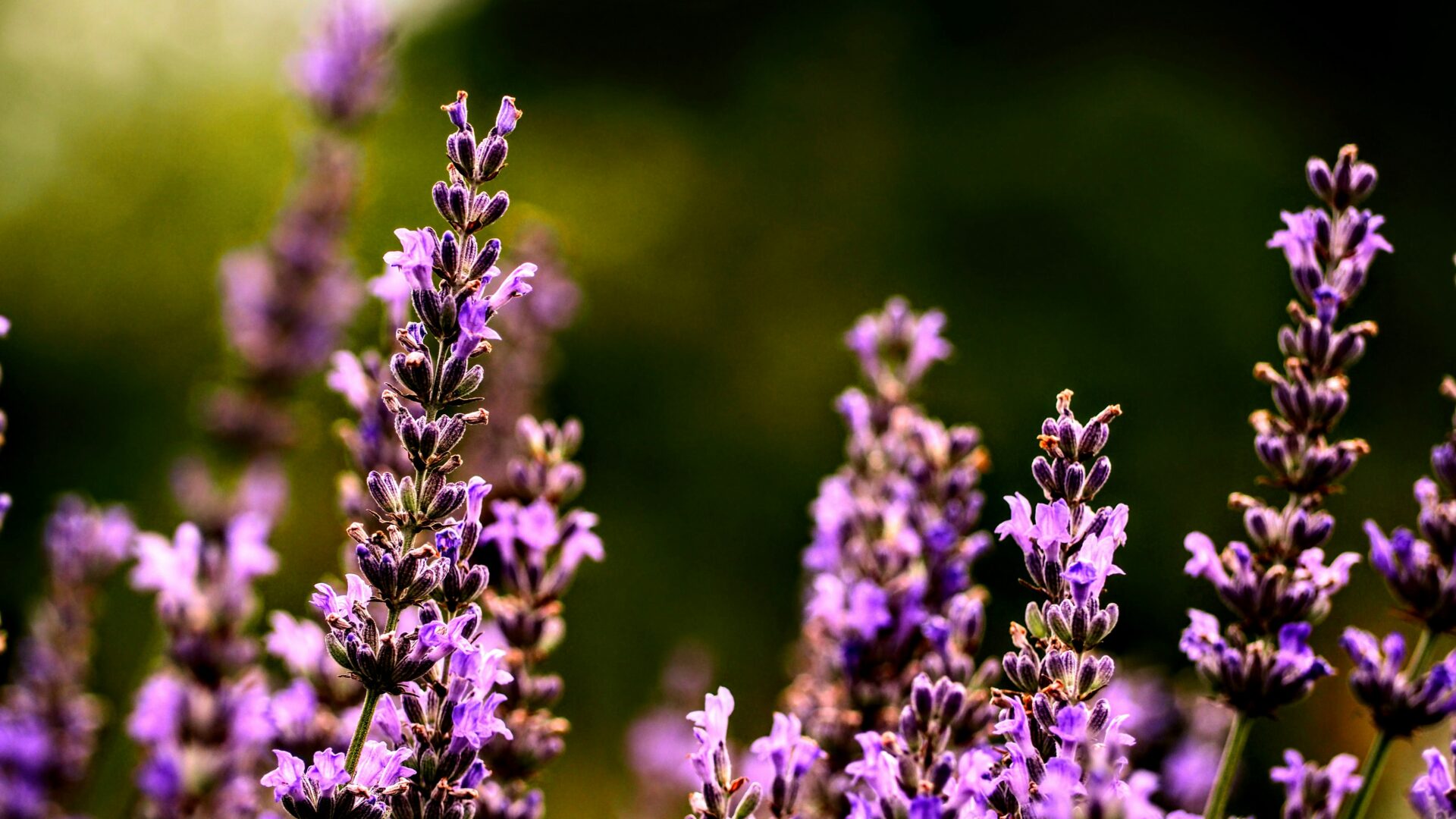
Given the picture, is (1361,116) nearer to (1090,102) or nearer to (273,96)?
(1090,102)

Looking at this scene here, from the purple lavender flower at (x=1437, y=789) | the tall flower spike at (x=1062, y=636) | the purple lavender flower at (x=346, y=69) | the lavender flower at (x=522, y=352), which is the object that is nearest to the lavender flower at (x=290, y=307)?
the purple lavender flower at (x=346, y=69)

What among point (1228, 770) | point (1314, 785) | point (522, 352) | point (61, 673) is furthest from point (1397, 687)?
point (61, 673)

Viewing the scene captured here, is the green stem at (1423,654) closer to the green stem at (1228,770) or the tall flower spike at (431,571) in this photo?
the green stem at (1228,770)

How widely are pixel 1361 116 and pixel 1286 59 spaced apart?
44 centimetres

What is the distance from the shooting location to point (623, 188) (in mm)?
6195

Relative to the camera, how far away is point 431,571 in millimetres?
1117

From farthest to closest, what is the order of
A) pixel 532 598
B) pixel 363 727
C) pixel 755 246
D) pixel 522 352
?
pixel 755 246 < pixel 522 352 < pixel 532 598 < pixel 363 727

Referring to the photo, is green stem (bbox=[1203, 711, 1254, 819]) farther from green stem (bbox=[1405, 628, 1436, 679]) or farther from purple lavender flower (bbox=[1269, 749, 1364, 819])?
green stem (bbox=[1405, 628, 1436, 679])

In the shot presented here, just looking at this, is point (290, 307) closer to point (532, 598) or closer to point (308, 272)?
point (308, 272)

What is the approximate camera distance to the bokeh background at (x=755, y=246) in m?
4.95

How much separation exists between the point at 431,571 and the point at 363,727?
16 cm

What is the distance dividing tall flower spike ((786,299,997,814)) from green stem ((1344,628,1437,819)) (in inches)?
16.2

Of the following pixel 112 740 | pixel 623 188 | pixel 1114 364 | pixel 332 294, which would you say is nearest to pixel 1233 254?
pixel 1114 364

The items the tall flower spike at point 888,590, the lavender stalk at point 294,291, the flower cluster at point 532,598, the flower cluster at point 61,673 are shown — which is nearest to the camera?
the flower cluster at point 532,598
